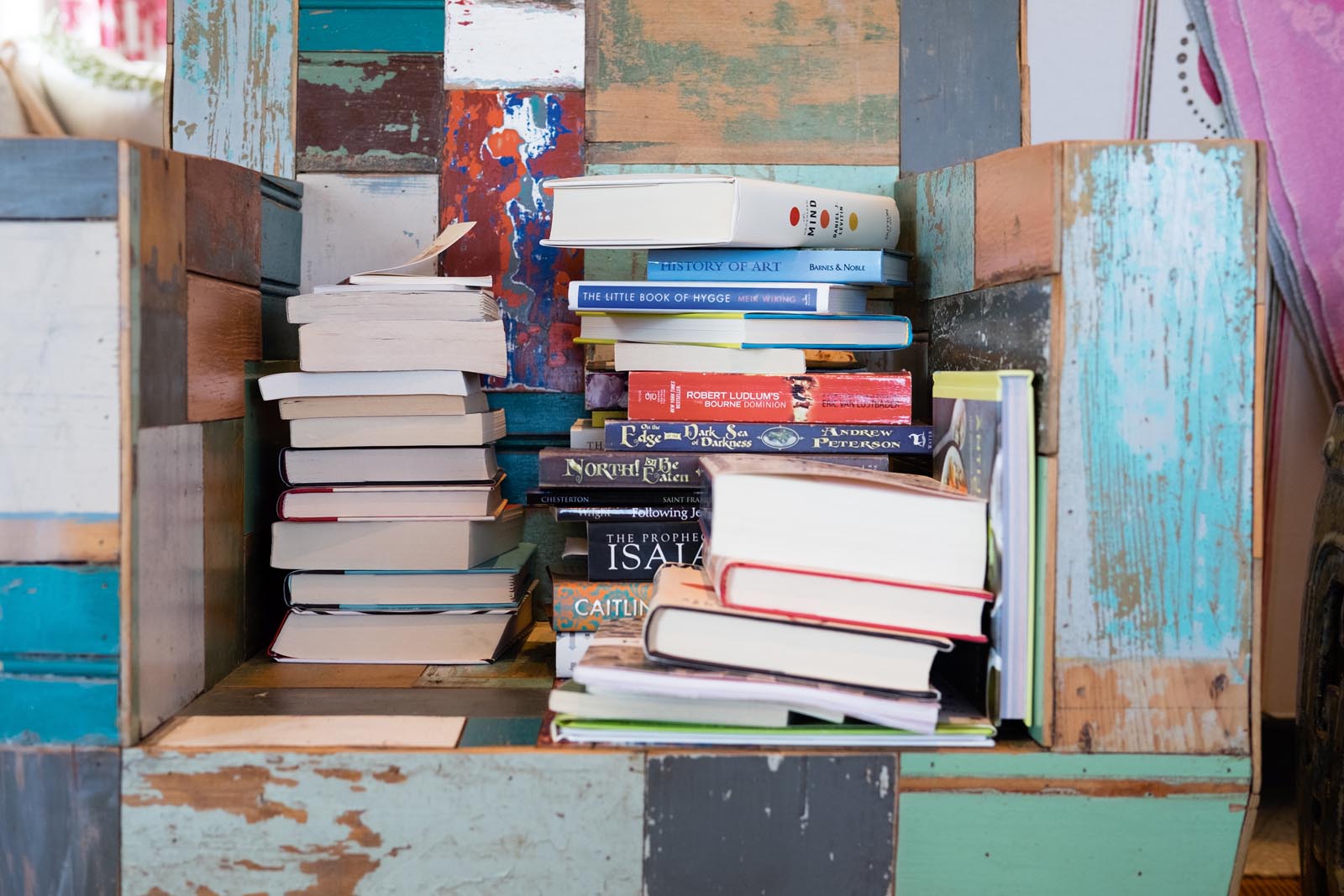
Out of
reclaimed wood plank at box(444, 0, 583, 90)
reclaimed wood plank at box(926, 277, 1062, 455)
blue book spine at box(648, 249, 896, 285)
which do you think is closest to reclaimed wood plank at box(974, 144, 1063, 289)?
reclaimed wood plank at box(926, 277, 1062, 455)

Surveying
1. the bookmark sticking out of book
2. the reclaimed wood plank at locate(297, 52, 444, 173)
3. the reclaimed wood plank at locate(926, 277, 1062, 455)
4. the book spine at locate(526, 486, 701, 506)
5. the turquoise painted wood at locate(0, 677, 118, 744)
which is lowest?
the turquoise painted wood at locate(0, 677, 118, 744)

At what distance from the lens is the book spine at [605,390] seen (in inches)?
53.0

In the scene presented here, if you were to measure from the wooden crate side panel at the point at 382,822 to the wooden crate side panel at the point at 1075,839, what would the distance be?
0.26m

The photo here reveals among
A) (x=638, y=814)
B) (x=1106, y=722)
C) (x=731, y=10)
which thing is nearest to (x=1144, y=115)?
(x=731, y=10)

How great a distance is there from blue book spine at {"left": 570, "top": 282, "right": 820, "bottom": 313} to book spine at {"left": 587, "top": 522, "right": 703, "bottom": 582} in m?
0.24

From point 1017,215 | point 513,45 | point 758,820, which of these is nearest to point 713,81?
point 513,45

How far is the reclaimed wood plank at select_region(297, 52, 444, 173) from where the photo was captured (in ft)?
4.78

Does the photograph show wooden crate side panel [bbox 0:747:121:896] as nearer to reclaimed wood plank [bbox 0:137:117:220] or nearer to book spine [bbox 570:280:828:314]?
reclaimed wood plank [bbox 0:137:117:220]

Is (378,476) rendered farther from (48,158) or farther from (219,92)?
(219,92)

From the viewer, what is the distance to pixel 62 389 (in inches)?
37.8

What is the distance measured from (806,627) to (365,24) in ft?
3.29

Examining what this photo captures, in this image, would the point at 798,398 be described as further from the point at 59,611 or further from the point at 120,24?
the point at 120,24

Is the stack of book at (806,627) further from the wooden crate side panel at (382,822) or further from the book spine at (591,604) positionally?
the book spine at (591,604)

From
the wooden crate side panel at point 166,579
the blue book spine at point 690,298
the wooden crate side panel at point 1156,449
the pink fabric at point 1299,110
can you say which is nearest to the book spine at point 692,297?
the blue book spine at point 690,298
